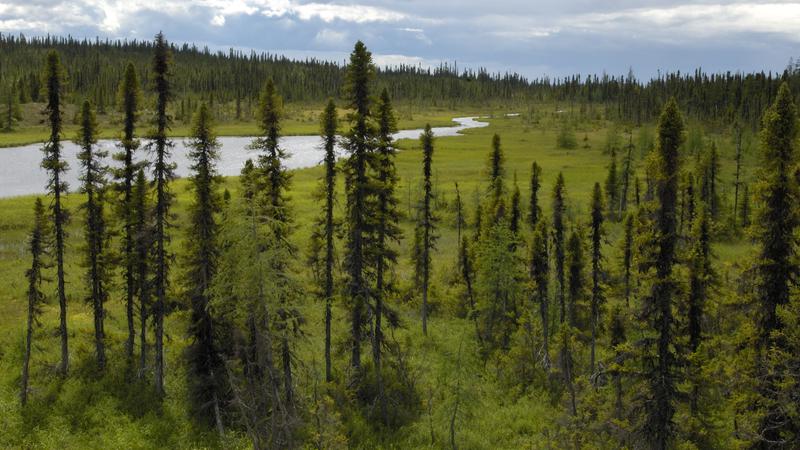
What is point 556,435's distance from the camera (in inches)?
1075

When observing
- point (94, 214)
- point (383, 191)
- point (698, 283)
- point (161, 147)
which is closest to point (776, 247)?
point (698, 283)

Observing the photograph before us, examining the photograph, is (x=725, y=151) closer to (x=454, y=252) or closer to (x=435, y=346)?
(x=454, y=252)

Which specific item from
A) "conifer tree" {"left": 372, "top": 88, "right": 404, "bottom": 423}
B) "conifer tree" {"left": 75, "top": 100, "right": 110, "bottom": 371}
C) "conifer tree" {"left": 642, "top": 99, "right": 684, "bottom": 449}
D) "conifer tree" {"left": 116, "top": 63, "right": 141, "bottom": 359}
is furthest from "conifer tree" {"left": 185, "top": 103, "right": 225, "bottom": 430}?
"conifer tree" {"left": 642, "top": 99, "right": 684, "bottom": 449}

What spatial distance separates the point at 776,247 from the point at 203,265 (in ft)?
76.9

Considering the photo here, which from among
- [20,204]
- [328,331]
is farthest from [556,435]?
[20,204]

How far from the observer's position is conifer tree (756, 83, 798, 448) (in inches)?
812

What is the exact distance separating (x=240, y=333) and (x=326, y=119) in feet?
39.5

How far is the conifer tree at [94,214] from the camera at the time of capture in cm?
3139

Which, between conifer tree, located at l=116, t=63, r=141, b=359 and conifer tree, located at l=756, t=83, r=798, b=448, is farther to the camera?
conifer tree, located at l=116, t=63, r=141, b=359

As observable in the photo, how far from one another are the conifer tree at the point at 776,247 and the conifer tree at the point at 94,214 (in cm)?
2965

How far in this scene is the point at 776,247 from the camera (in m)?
21.2

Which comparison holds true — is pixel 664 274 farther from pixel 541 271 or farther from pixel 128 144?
pixel 128 144

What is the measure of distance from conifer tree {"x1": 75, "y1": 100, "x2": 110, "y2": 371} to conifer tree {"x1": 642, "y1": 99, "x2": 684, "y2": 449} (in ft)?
85.6

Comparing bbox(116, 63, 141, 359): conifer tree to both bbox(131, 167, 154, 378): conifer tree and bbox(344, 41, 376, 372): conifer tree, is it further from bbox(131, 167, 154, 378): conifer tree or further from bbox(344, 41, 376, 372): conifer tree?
bbox(344, 41, 376, 372): conifer tree
